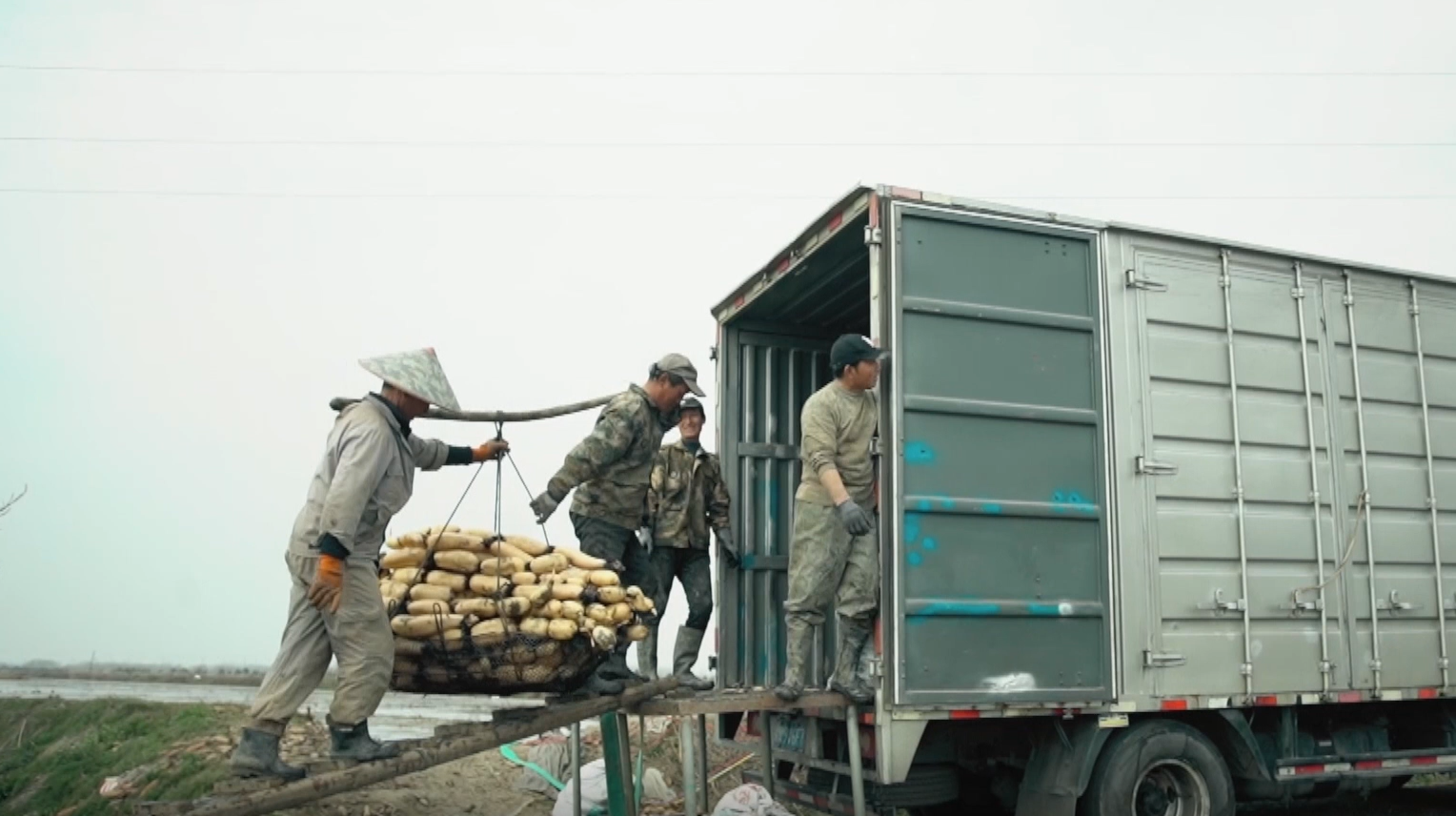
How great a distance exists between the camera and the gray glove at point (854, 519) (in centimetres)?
536

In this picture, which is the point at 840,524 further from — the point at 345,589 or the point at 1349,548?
the point at 1349,548

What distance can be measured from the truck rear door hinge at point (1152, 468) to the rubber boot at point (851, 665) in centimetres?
164

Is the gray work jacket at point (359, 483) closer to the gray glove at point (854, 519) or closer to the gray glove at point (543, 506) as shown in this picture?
the gray glove at point (543, 506)

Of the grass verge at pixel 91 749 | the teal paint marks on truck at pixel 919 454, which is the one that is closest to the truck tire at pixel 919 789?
the teal paint marks on truck at pixel 919 454

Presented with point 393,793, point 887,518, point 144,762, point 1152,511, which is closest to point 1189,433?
point 1152,511

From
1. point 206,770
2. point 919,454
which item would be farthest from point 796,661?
point 206,770

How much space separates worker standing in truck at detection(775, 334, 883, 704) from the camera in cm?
545

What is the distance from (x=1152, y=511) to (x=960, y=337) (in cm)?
136

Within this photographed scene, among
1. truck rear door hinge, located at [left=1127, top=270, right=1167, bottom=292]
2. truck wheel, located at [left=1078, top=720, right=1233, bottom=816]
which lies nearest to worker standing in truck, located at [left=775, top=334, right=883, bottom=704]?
truck wheel, located at [left=1078, top=720, right=1233, bottom=816]

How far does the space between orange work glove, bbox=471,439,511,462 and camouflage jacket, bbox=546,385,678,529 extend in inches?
13.9

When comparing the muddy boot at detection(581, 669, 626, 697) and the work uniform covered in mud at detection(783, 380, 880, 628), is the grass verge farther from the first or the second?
the work uniform covered in mud at detection(783, 380, 880, 628)

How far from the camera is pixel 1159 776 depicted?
5.82 meters

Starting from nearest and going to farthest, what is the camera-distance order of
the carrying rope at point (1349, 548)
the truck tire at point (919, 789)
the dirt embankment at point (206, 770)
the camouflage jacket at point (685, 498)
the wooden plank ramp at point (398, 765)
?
the wooden plank ramp at point (398, 765), the truck tire at point (919, 789), the carrying rope at point (1349, 548), the camouflage jacket at point (685, 498), the dirt embankment at point (206, 770)

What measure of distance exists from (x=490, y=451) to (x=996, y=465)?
246 cm
